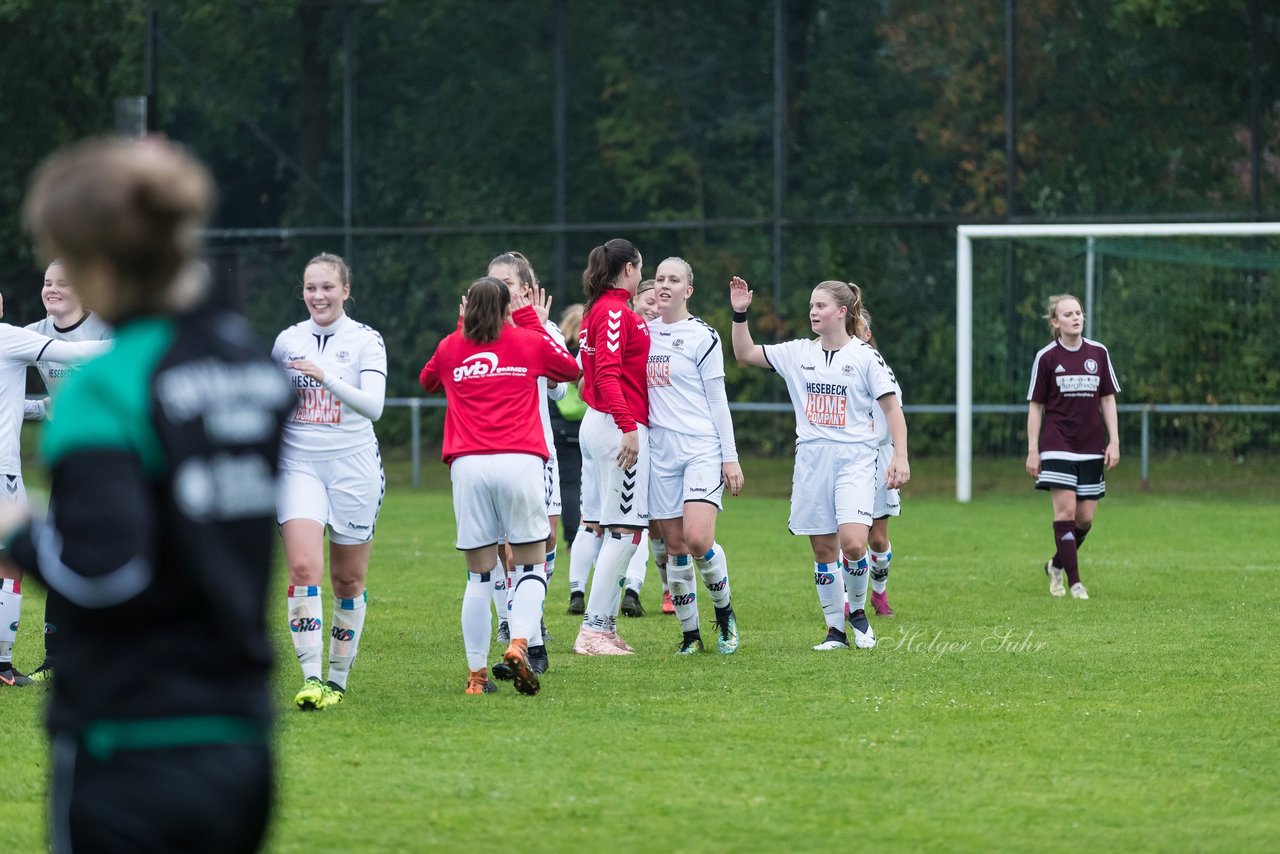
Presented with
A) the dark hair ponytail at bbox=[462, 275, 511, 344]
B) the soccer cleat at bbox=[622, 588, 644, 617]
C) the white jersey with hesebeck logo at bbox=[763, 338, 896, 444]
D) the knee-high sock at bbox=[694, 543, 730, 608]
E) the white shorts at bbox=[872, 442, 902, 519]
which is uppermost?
the dark hair ponytail at bbox=[462, 275, 511, 344]

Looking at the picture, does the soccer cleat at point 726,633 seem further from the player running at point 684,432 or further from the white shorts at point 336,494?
the white shorts at point 336,494

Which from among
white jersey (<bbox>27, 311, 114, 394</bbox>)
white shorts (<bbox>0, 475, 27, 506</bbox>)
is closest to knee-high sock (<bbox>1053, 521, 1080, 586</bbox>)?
white jersey (<bbox>27, 311, 114, 394</bbox>)

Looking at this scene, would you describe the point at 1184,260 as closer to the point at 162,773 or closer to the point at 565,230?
the point at 565,230

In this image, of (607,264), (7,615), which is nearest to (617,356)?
(607,264)

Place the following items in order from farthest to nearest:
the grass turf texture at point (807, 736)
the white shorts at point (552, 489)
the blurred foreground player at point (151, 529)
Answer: the white shorts at point (552, 489) → the grass turf texture at point (807, 736) → the blurred foreground player at point (151, 529)

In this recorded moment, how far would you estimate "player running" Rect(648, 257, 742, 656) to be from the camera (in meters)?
9.02

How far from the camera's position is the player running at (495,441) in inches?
300

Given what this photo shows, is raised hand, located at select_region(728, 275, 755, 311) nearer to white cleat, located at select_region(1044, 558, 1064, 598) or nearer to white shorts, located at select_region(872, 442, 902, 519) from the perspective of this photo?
white shorts, located at select_region(872, 442, 902, 519)

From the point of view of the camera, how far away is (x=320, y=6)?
25.5 m

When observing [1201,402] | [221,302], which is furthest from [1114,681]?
[1201,402]

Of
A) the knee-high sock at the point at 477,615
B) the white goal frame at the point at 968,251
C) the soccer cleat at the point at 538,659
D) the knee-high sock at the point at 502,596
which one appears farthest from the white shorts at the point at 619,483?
the white goal frame at the point at 968,251

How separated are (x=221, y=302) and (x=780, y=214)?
68.9 ft

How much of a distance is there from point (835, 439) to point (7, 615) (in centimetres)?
426

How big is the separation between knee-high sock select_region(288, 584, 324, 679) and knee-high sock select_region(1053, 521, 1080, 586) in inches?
234
